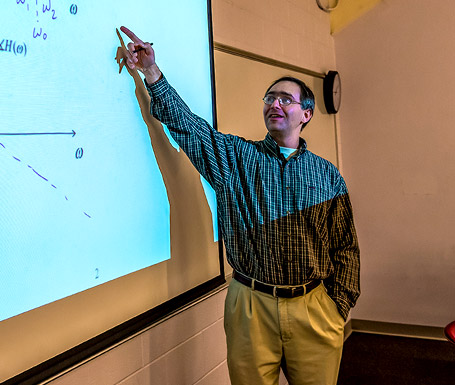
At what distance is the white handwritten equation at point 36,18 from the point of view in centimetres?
91

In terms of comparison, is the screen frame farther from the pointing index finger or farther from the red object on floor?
the red object on floor

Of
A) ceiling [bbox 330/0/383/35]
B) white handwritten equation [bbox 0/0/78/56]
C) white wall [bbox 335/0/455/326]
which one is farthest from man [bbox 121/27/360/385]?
ceiling [bbox 330/0/383/35]

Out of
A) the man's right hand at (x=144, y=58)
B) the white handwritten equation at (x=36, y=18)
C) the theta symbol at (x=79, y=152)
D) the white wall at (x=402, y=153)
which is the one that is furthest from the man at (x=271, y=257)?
the white wall at (x=402, y=153)

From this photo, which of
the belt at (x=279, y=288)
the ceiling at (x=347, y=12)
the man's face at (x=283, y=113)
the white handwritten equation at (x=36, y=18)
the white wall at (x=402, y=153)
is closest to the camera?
the white handwritten equation at (x=36, y=18)

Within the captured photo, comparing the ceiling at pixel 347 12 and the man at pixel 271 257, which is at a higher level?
the ceiling at pixel 347 12

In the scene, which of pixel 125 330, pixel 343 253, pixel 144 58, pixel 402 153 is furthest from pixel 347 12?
pixel 125 330

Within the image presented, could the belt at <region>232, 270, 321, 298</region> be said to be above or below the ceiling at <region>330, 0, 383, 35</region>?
below

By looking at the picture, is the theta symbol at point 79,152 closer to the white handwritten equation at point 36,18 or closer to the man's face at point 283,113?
the white handwritten equation at point 36,18

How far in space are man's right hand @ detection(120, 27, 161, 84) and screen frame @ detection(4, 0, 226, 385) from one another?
458mm

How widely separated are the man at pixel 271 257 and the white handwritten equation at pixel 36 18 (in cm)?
43

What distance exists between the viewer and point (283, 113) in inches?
58.6

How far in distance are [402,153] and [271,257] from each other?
6.30ft

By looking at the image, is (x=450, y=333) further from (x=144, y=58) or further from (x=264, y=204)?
(x=144, y=58)

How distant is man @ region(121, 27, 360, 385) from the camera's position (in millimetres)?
1364
